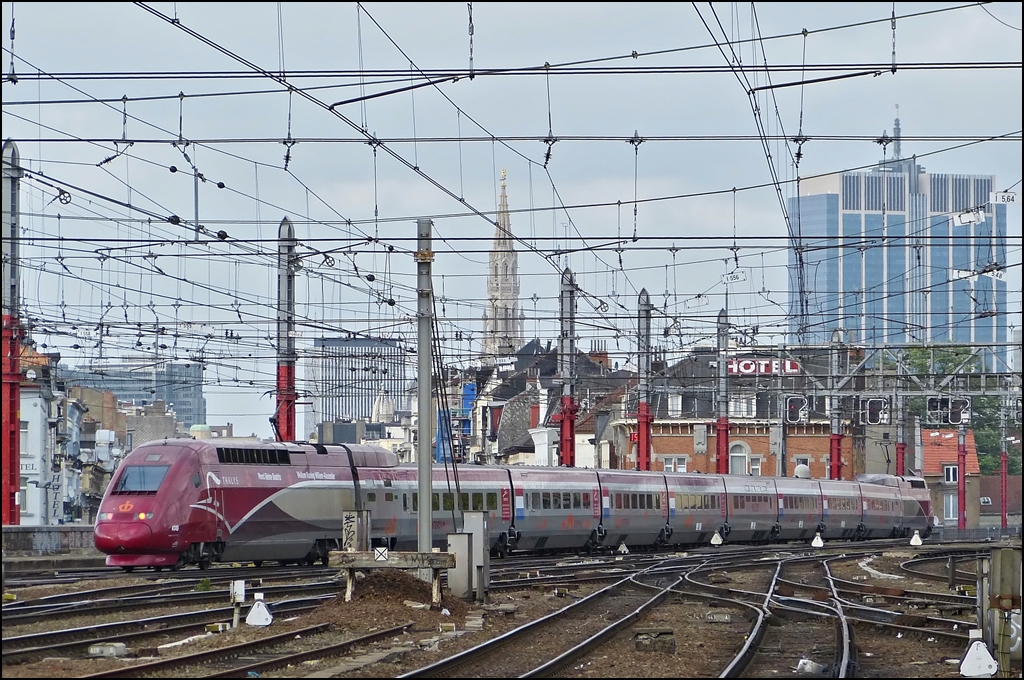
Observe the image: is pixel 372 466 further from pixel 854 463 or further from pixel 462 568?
pixel 854 463

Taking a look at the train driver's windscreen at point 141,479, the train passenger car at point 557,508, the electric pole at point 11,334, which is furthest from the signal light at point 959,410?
the electric pole at point 11,334

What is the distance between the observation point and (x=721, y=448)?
63.7 metres

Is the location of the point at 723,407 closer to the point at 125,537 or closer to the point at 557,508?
the point at 557,508

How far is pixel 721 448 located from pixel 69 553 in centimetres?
2974

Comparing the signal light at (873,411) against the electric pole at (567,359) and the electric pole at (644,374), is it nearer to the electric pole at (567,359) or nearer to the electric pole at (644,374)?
the electric pole at (644,374)

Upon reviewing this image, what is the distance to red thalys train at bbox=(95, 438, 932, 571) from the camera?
112 feet

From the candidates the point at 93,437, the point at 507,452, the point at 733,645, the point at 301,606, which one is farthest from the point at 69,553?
the point at 93,437

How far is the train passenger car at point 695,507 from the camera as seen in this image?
5622 centimetres

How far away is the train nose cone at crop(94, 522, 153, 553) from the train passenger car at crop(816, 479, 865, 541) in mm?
40359

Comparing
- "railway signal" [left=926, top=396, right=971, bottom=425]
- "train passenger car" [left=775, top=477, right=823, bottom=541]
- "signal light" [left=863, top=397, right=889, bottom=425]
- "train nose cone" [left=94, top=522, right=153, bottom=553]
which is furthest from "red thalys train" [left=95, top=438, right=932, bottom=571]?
"railway signal" [left=926, top=396, right=971, bottom=425]

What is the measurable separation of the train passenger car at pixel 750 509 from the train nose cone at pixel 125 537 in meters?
31.6

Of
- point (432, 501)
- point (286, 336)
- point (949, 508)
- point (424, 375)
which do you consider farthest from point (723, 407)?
point (949, 508)

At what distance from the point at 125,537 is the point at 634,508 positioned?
2406 cm

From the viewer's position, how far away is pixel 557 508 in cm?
4884
